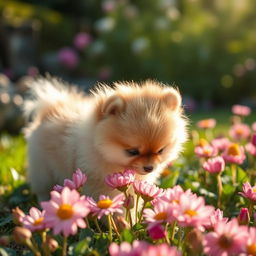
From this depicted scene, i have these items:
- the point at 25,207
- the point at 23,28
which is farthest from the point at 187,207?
the point at 23,28

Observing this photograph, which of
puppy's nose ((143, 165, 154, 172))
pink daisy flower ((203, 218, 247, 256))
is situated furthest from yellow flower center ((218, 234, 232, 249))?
puppy's nose ((143, 165, 154, 172))

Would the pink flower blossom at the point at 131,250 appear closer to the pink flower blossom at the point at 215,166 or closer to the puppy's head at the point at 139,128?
the puppy's head at the point at 139,128

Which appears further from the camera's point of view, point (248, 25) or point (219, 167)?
point (248, 25)

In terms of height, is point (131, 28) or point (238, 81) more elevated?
point (131, 28)

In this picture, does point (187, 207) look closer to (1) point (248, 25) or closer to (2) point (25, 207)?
(2) point (25, 207)

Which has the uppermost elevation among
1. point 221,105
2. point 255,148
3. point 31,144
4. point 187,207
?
point 187,207

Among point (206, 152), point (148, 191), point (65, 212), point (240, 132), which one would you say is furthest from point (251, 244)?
point (240, 132)

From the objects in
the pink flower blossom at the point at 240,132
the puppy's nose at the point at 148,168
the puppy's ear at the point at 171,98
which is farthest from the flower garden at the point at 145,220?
the pink flower blossom at the point at 240,132
